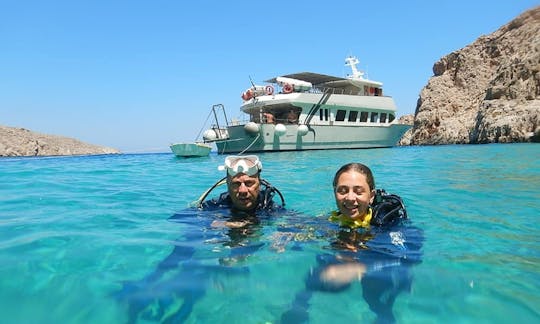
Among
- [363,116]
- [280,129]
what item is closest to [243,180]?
[280,129]

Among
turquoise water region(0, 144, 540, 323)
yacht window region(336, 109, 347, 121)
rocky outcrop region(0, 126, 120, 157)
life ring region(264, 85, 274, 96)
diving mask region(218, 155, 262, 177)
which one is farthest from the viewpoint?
rocky outcrop region(0, 126, 120, 157)

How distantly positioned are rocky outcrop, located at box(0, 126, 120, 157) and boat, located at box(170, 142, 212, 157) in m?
35.2

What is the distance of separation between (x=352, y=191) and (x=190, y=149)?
819 inches

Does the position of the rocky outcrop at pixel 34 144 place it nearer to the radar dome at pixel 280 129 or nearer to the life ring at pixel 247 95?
the life ring at pixel 247 95

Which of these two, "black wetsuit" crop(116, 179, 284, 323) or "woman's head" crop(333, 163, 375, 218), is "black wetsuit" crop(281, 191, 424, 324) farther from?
"black wetsuit" crop(116, 179, 284, 323)

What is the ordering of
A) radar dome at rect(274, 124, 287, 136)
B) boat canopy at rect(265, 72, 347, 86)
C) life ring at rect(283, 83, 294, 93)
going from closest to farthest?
radar dome at rect(274, 124, 287, 136)
life ring at rect(283, 83, 294, 93)
boat canopy at rect(265, 72, 347, 86)

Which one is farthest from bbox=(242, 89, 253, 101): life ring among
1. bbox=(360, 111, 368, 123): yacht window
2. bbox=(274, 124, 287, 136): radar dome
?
bbox=(360, 111, 368, 123): yacht window

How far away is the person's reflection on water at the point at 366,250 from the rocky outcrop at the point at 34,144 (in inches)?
2134

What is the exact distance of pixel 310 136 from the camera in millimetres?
26969

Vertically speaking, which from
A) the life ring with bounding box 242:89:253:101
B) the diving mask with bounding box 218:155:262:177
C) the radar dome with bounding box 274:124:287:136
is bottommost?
the diving mask with bounding box 218:155:262:177

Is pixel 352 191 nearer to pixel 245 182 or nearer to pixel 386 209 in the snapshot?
pixel 386 209

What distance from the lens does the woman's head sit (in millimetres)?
3289

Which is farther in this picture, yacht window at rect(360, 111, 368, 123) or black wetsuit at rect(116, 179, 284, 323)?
yacht window at rect(360, 111, 368, 123)

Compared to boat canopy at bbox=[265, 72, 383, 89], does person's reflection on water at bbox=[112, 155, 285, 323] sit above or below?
below
